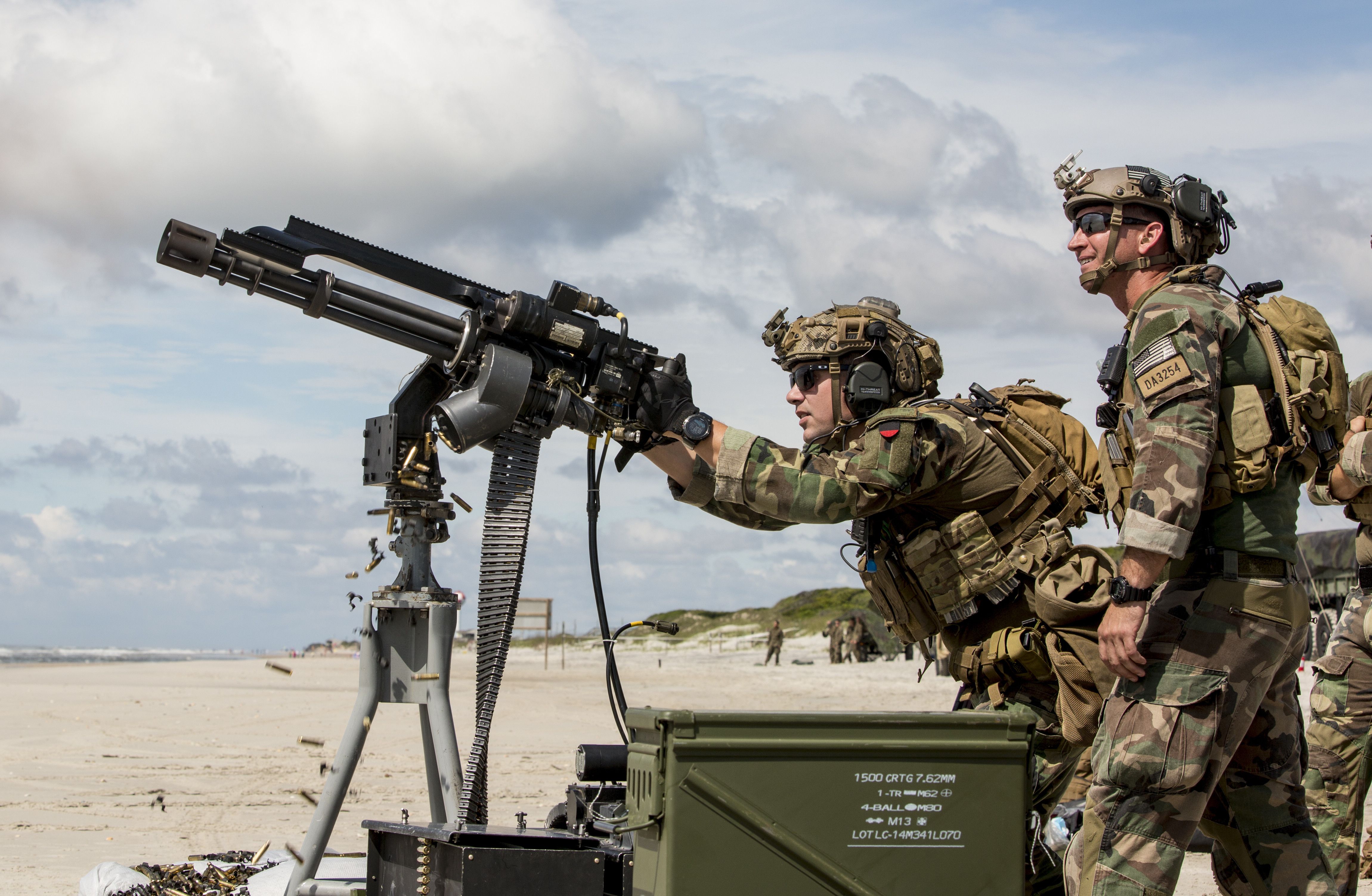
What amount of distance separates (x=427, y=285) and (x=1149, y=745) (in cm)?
322

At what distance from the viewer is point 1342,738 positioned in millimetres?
6207

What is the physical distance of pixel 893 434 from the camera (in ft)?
14.4

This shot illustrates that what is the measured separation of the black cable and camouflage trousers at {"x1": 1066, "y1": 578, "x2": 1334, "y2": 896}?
63.8 inches

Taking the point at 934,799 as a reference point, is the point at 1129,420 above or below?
above

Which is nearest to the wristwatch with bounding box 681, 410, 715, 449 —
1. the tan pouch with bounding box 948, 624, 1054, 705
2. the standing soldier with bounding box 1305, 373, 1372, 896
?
the tan pouch with bounding box 948, 624, 1054, 705

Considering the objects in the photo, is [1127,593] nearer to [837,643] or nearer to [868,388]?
Result: [868,388]

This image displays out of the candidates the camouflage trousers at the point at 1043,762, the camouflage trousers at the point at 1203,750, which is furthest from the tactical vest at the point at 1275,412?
A: the camouflage trousers at the point at 1043,762

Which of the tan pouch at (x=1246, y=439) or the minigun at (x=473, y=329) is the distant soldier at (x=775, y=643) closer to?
the minigun at (x=473, y=329)

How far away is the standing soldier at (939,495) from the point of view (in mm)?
4340

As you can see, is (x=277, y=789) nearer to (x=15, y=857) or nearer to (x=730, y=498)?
(x=15, y=857)

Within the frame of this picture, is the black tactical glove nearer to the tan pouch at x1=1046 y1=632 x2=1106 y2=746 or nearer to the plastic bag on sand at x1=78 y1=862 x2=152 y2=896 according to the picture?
the tan pouch at x1=1046 y1=632 x2=1106 y2=746

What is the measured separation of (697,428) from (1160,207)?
1.76m

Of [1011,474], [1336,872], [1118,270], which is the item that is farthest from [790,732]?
[1336,872]

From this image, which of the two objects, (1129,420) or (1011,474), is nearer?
(1129,420)
